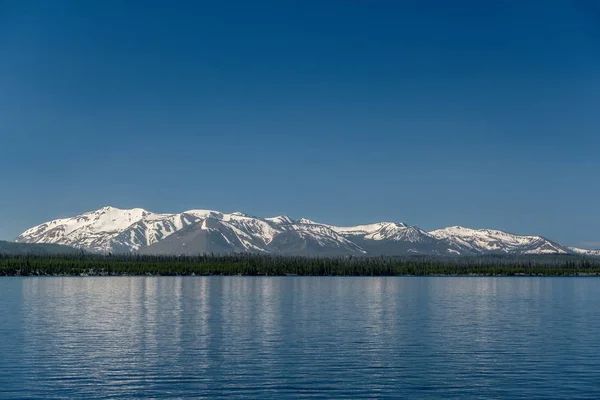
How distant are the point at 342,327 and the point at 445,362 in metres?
23.6

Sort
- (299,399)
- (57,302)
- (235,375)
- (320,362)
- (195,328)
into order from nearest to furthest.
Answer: (299,399), (235,375), (320,362), (195,328), (57,302)

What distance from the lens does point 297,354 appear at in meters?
59.8

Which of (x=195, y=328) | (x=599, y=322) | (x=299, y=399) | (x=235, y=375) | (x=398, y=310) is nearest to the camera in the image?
(x=299, y=399)

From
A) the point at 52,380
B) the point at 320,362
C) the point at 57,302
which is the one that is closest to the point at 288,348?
the point at 320,362

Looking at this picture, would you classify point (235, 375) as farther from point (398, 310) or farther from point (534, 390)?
point (398, 310)

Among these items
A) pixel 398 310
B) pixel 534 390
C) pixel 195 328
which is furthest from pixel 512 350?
pixel 398 310

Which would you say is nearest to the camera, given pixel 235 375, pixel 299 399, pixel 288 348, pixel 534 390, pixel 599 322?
pixel 299 399

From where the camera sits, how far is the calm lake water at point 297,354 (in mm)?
46875

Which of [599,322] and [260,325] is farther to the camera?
[599,322]

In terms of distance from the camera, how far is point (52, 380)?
1933 inches

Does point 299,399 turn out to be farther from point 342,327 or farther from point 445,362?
point 342,327

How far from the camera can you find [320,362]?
55.8 m

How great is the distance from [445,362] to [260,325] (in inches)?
1168

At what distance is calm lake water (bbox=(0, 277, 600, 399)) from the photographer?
46.9 metres
